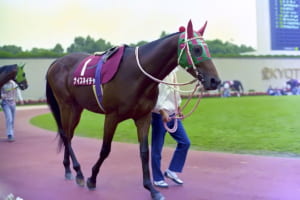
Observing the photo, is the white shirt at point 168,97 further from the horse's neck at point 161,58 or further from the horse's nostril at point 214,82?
the horse's nostril at point 214,82

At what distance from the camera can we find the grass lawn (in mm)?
6125

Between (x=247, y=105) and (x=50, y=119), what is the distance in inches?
240

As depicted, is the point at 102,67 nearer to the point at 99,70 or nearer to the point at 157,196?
the point at 99,70

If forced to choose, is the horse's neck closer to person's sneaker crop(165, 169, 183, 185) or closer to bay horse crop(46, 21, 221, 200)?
bay horse crop(46, 21, 221, 200)

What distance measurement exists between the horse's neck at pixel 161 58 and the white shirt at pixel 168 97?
0.32 meters

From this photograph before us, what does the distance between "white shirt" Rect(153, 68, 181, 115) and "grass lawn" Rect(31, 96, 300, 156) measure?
7.99 ft

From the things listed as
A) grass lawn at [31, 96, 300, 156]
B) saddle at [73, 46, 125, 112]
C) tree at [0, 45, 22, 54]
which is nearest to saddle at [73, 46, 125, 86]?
saddle at [73, 46, 125, 112]

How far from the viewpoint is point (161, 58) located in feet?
11.1

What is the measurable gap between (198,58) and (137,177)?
183 centimetres

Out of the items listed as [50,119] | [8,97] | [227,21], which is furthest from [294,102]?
[50,119]

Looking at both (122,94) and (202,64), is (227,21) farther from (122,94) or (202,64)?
(122,94)

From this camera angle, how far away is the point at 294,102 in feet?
19.1

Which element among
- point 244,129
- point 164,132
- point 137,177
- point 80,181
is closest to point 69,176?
point 80,181

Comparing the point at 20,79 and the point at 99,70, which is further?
the point at 20,79
